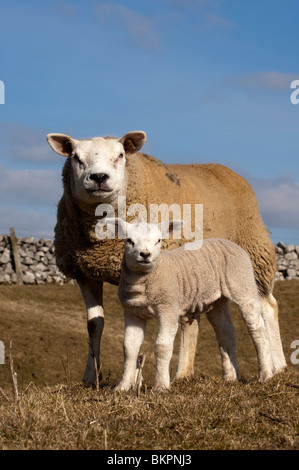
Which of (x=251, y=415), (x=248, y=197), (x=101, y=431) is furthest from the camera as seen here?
(x=248, y=197)

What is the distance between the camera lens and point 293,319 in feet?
60.2

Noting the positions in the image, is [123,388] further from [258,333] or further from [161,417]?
[258,333]

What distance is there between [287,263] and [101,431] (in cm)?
2181

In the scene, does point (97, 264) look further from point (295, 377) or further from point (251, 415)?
point (251, 415)

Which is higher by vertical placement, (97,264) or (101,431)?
(97,264)

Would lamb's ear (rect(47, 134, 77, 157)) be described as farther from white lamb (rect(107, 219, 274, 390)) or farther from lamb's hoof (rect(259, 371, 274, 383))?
lamb's hoof (rect(259, 371, 274, 383))

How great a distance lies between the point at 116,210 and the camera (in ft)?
23.2

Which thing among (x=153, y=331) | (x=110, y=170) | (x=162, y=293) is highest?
(x=110, y=170)

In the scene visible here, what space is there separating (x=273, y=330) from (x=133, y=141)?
347 centimetres

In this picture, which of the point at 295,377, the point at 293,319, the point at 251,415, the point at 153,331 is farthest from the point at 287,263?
the point at 251,415

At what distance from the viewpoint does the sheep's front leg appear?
224 inches

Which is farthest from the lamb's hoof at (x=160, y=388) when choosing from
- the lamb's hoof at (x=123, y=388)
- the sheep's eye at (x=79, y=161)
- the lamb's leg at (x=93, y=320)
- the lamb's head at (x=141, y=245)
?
the sheep's eye at (x=79, y=161)

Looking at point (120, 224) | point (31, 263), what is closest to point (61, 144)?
point (120, 224)

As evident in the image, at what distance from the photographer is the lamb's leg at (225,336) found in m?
6.89
